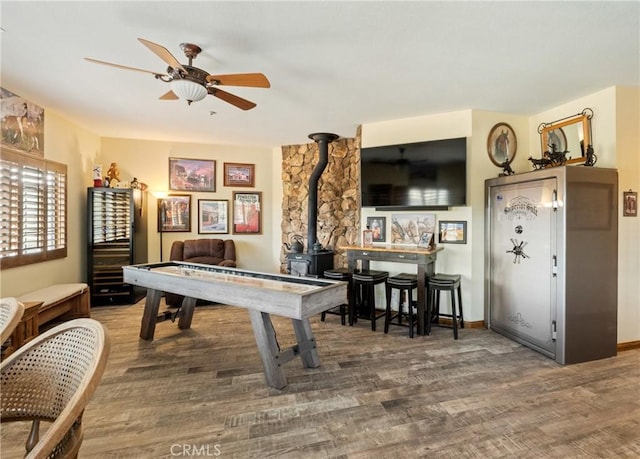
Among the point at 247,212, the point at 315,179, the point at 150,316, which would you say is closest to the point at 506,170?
the point at 315,179

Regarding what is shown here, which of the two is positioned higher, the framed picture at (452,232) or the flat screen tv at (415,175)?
the flat screen tv at (415,175)

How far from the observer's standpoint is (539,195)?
3254 mm

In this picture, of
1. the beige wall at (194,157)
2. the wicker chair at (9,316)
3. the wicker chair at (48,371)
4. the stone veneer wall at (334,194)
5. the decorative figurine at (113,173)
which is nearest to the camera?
the wicker chair at (48,371)

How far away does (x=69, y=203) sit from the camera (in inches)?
179

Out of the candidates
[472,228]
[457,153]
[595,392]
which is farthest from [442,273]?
[595,392]

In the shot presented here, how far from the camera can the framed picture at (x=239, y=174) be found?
5961mm

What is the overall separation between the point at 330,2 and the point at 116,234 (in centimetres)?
472

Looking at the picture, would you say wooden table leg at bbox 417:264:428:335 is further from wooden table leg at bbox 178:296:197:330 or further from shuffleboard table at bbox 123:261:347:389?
wooden table leg at bbox 178:296:197:330

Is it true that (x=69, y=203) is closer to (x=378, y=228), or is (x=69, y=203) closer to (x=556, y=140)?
(x=378, y=228)

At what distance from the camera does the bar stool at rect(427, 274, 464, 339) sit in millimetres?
3596

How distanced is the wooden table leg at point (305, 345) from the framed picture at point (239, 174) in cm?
385

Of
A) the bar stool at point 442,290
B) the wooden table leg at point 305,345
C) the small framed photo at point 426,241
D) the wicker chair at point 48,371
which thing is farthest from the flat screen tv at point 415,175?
the wicker chair at point 48,371

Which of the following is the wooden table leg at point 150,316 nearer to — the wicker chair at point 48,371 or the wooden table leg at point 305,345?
the wooden table leg at point 305,345

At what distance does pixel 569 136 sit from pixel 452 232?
5.76 feet
